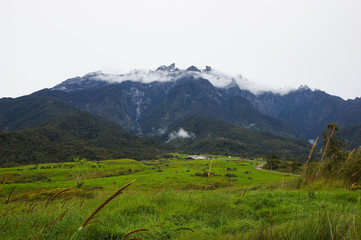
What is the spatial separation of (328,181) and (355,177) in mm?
1191

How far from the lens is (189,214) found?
5.70 meters

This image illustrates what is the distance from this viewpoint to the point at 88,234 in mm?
3861

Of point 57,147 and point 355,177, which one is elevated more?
point 355,177

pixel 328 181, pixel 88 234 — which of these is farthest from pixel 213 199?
pixel 328 181

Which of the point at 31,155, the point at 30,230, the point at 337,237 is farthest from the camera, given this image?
the point at 31,155

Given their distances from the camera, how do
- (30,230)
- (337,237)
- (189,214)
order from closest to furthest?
(337,237)
(30,230)
(189,214)

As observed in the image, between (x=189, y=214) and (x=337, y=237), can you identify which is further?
(x=189, y=214)

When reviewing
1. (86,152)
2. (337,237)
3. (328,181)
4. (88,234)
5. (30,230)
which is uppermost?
(337,237)

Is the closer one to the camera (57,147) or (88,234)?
(88,234)

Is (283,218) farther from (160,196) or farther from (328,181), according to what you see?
(328,181)

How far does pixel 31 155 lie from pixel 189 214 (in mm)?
188675

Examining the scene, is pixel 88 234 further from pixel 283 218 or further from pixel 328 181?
pixel 328 181

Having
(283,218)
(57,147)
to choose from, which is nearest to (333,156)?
(283,218)

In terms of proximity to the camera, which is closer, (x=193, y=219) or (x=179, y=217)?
(x=193, y=219)
